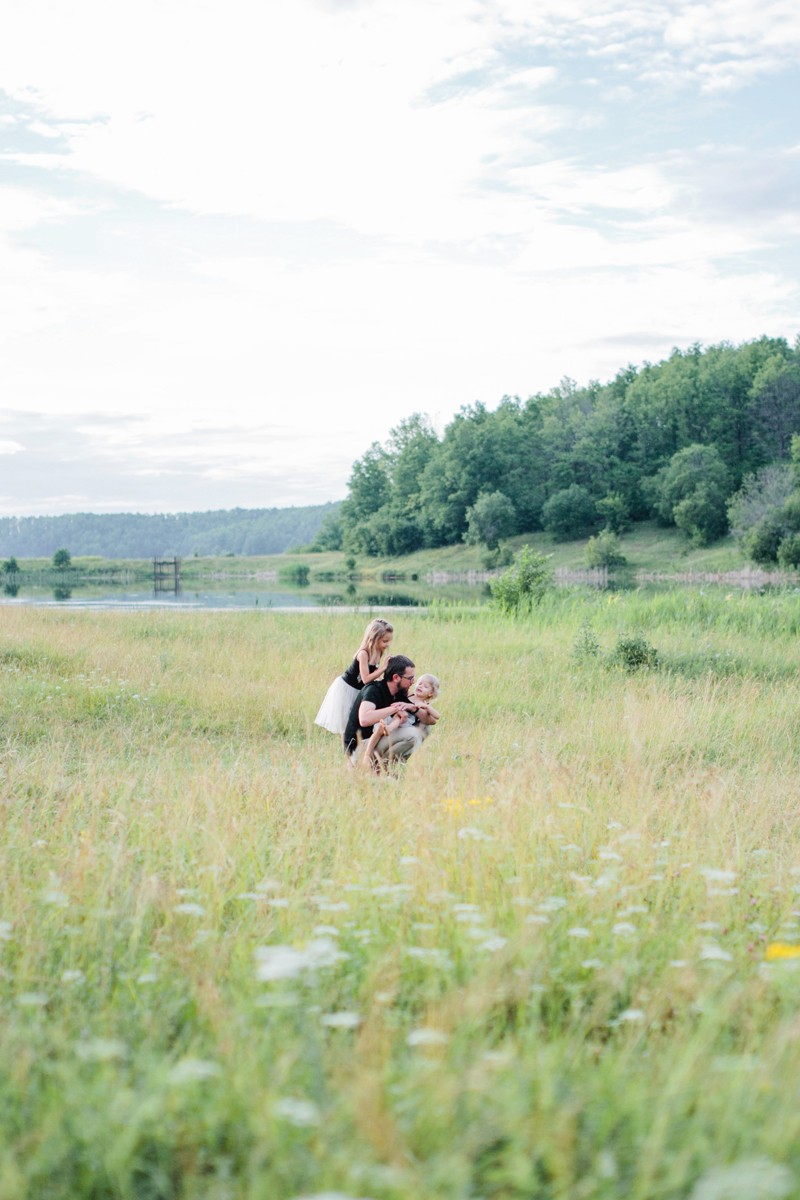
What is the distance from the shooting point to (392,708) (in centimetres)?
785

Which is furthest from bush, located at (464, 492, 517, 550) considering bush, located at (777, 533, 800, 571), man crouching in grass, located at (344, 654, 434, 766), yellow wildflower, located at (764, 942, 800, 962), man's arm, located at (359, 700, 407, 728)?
yellow wildflower, located at (764, 942, 800, 962)

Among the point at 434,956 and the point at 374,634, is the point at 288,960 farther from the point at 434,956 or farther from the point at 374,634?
the point at 374,634

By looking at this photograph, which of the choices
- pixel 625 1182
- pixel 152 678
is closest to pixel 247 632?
pixel 152 678

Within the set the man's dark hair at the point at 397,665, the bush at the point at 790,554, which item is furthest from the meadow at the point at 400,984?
the bush at the point at 790,554

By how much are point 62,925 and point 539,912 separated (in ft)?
6.48

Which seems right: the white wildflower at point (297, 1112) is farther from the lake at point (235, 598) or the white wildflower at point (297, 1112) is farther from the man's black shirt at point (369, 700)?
the lake at point (235, 598)

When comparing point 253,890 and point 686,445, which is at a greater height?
point 686,445

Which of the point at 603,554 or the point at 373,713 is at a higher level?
the point at 603,554

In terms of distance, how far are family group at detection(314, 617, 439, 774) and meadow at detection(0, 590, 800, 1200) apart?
282mm

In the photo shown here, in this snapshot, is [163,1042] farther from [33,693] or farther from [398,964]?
[33,693]

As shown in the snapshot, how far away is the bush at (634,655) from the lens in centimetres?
1541

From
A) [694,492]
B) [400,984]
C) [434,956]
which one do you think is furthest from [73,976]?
[694,492]

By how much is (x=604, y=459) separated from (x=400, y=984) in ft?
340

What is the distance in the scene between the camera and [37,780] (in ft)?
25.5
